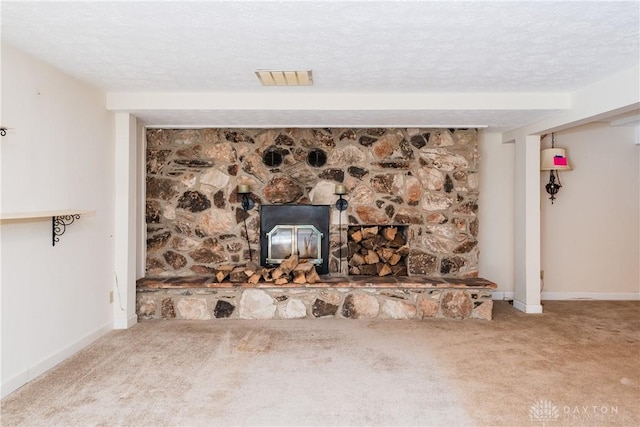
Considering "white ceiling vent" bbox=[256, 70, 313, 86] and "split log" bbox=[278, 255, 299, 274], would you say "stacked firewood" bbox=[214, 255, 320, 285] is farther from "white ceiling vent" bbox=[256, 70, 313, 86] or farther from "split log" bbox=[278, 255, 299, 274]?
"white ceiling vent" bbox=[256, 70, 313, 86]

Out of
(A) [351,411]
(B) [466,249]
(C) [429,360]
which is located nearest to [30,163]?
(A) [351,411]

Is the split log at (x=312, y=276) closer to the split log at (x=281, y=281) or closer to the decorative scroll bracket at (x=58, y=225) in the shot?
the split log at (x=281, y=281)

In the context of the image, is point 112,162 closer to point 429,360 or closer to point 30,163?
point 30,163

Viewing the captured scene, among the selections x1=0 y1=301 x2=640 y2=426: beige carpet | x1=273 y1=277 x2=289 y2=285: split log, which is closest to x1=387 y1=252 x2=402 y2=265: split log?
x1=0 y1=301 x2=640 y2=426: beige carpet

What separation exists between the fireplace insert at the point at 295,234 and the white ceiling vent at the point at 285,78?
158 cm

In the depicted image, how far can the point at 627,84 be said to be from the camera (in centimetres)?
277

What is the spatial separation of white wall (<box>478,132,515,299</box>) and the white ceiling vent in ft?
Result: 8.66

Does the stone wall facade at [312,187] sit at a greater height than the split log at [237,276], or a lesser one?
greater

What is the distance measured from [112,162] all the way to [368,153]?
251cm

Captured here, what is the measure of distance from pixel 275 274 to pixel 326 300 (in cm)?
57

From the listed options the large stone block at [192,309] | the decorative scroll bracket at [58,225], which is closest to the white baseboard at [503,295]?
the large stone block at [192,309]

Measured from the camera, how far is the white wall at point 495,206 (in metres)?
4.69

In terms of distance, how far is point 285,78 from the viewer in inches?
116

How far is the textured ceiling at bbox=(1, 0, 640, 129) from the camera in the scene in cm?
191
